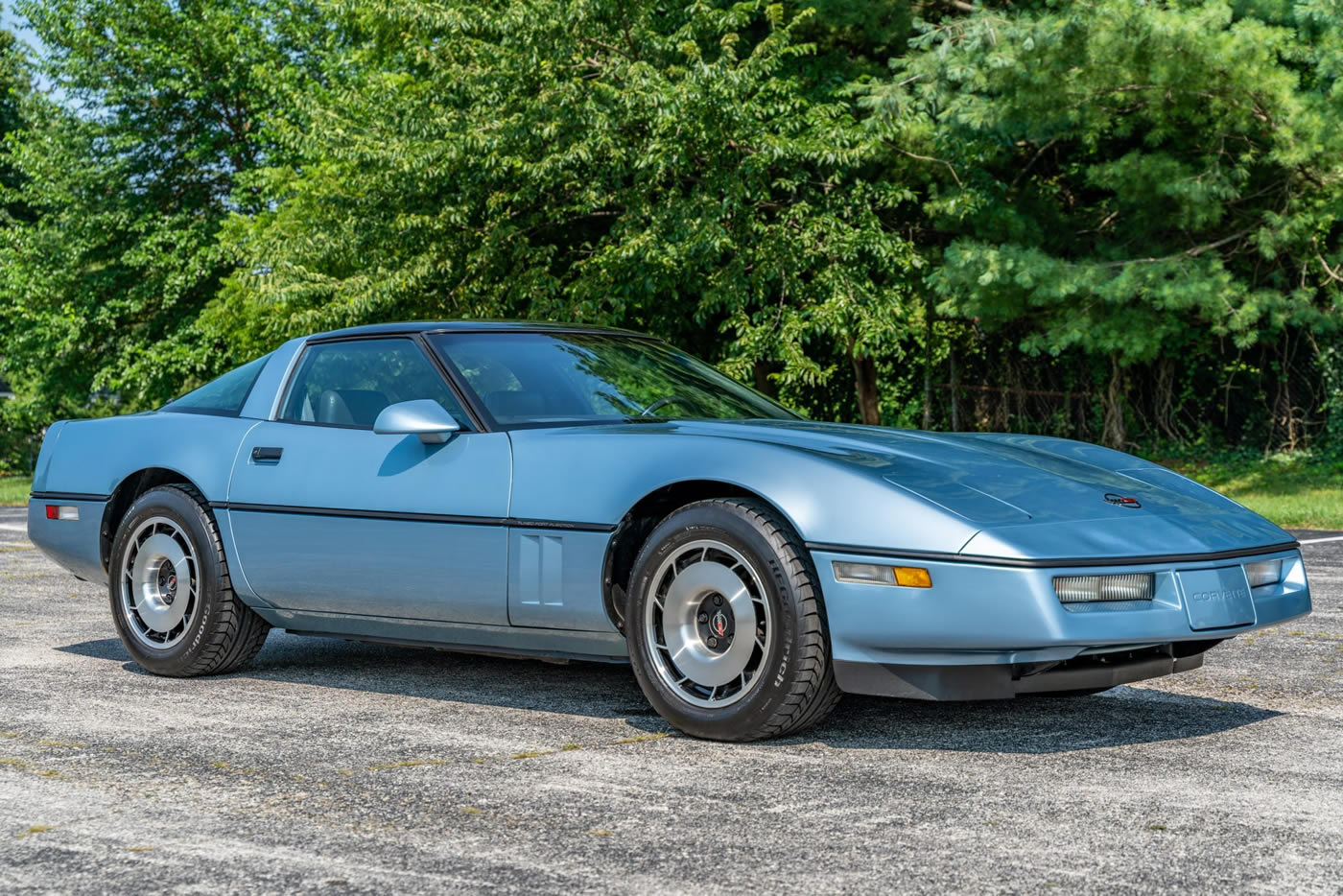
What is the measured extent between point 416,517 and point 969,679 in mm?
2023

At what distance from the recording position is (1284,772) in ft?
14.5

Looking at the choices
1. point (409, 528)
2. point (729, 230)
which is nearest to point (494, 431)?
point (409, 528)

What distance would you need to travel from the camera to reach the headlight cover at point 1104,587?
4445 mm

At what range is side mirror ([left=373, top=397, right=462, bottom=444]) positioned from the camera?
544cm

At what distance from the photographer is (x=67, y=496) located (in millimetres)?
6855

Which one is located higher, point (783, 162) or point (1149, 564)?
point (783, 162)

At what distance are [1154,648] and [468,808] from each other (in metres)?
2.14

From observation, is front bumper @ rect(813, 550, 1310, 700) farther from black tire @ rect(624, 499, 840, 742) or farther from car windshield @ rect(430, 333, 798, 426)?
car windshield @ rect(430, 333, 798, 426)

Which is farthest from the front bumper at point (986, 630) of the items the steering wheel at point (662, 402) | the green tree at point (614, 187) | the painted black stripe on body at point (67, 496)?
the green tree at point (614, 187)

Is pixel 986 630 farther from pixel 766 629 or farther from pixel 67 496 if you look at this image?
pixel 67 496

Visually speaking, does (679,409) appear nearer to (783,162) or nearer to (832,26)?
(783,162)

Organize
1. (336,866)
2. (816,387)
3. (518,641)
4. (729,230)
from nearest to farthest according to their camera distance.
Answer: (336,866), (518,641), (729,230), (816,387)

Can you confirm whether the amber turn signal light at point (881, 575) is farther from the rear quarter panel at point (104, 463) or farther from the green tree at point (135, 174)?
the green tree at point (135, 174)

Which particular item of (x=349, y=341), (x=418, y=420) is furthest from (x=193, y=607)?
(x=418, y=420)
